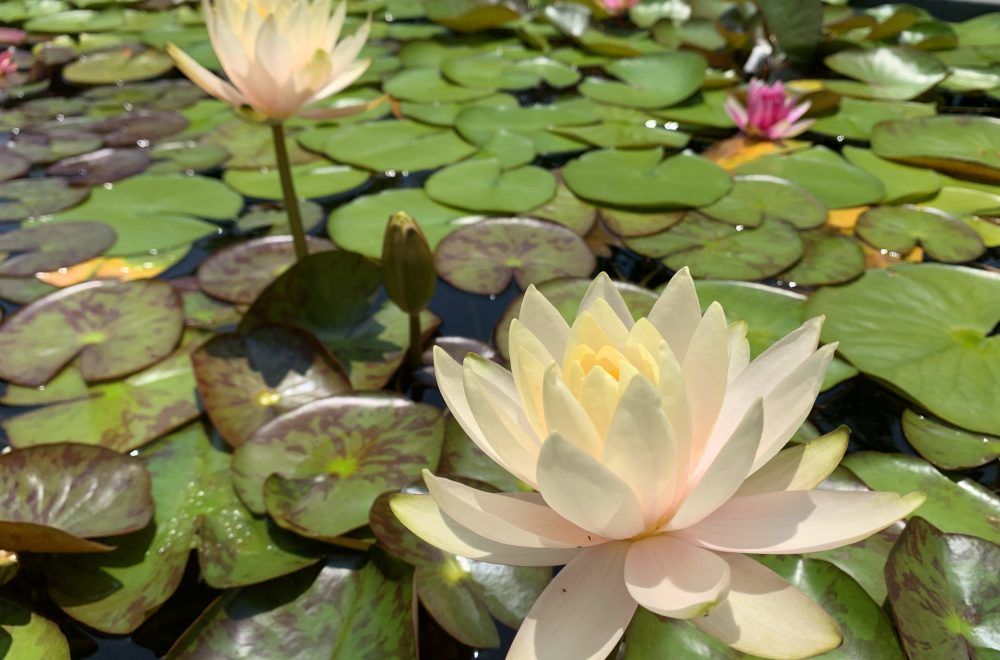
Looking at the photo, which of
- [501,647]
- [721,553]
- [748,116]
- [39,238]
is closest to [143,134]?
[39,238]

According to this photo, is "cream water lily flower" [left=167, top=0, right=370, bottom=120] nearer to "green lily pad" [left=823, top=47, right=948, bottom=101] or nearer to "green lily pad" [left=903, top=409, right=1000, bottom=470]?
"green lily pad" [left=903, top=409, right=1000, bottom=470]

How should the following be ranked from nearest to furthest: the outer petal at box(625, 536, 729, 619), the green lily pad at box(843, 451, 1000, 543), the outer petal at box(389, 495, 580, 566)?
the outer petal at box(625, 536, 729, 619) → the outer petal at box(389, 495, 580, 566) → the green lily pad at box(843, 451, 1000, 543)

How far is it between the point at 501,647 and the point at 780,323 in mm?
1031

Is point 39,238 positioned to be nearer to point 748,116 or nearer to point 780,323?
point 780,323

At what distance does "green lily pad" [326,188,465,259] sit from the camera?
207 centimetres

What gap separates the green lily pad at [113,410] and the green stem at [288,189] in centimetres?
41

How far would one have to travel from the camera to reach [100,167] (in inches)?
102

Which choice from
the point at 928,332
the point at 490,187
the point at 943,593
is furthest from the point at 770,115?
the point at 943,593

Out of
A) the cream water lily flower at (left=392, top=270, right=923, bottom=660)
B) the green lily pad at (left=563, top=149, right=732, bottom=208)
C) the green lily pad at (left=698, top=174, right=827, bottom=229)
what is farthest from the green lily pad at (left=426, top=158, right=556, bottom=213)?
the cream water lily flower at (left=392, top=270, right=923, bottom=660)

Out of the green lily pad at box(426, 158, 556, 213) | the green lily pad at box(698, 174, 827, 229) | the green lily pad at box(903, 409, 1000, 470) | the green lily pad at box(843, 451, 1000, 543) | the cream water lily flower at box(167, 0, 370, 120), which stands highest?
the cream water lily flower at box(167, 0, 370, 120)

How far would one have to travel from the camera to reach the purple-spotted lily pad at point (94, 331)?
60.8 inches

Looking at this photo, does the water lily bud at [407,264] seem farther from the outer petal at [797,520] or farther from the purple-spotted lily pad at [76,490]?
the outer petal at [797,520]

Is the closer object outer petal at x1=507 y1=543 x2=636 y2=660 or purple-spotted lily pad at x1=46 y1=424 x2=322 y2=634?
outer petal at x1=507 y1=543 x2=636 y2=660

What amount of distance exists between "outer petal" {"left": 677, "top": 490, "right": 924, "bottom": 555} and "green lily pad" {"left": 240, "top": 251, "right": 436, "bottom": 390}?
976mm
